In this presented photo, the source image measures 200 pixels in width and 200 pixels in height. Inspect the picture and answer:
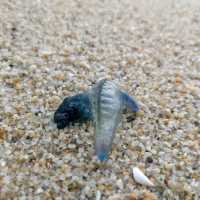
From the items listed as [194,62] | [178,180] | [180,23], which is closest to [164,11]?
[180,23]

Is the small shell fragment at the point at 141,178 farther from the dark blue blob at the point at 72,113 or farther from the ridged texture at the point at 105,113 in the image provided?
the dark blue blob at the point at 72,113

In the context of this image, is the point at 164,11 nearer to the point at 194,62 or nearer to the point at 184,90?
the point at 194,62

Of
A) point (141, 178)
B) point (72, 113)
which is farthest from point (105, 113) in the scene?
point (141, 178)

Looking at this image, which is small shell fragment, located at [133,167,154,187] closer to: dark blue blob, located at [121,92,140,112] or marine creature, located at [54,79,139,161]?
marine creature, located at [54,79,139,161]

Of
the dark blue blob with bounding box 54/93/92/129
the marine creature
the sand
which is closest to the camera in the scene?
the sand

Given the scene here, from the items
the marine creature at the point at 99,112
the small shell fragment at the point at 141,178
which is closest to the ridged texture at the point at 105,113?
the marine creature at the point at 99,112

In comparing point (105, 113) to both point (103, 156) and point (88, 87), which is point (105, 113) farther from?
point (88, 87)

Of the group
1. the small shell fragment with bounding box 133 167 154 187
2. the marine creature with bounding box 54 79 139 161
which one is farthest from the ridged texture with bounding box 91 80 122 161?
the small shell fragment with bounding box 133 167 154 187

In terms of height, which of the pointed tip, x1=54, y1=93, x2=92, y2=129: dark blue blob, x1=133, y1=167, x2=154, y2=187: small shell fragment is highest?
x1=54, y1=93, x2=92, y2=129: dark blue blob
